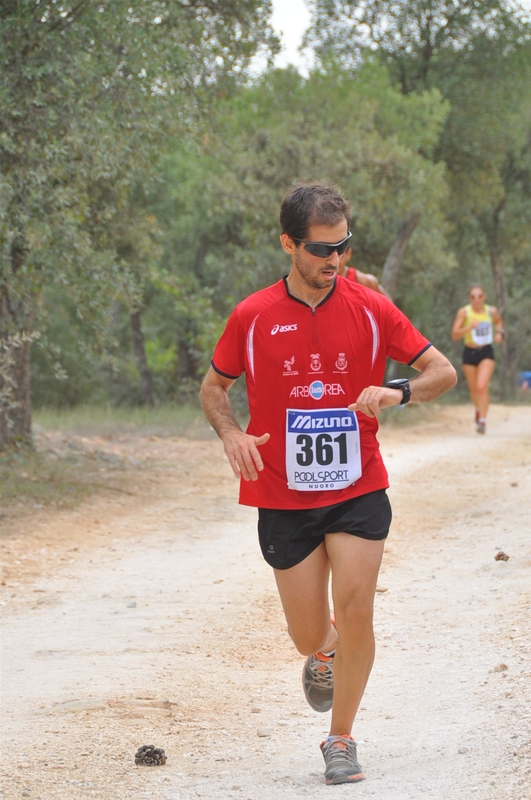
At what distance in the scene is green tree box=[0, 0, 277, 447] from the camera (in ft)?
32.0

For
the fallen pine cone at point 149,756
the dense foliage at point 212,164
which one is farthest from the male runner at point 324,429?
the dense foliage at point 212,164

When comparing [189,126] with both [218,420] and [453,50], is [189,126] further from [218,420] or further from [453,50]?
[453,50]

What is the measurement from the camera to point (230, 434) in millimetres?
4055

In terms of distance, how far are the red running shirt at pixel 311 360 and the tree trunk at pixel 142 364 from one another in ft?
74.1

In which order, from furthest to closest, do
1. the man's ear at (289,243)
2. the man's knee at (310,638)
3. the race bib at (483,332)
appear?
the race bib at (483,332)
the man's knee at (310,638)
the man's ear at (289,243)

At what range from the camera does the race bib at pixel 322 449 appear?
13.1ft

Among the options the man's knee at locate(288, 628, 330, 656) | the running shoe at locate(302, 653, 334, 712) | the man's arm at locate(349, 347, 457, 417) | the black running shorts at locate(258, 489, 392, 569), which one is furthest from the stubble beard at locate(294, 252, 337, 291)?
the running shoe at locate(302, 653, 334, 712)

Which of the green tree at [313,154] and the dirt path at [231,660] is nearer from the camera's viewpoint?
the dirt path at [231,660]

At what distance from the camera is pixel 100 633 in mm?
6371

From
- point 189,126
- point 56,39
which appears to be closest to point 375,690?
point 56,39

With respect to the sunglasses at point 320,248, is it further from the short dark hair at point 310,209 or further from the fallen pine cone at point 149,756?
the fallen pine cone at point 149,756

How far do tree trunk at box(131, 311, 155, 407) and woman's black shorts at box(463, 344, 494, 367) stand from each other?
40.1 ft

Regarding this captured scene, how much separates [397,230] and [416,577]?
16.2m

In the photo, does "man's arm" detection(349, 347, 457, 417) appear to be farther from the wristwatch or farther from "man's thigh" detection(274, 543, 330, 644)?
"man's thigh" detection(274, 543, 330, 644)
